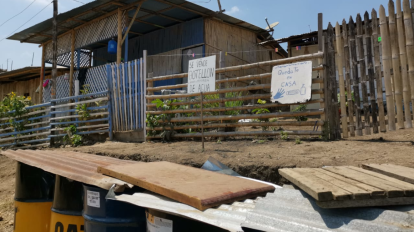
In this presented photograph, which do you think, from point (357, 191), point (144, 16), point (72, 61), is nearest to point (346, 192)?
point (357, 191)

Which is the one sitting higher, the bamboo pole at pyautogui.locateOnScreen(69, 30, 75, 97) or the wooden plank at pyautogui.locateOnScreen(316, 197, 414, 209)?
the bamboo pole at pyautogui.locateOnScreen(69, 30, 75, 97)

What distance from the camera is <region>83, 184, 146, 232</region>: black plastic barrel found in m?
2.70

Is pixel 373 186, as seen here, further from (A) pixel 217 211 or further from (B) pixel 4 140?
(B) pixel 4 140

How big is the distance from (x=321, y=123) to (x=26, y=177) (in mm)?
4522

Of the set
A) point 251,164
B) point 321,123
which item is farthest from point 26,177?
point 321,123

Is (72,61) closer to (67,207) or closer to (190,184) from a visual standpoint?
(67,207)

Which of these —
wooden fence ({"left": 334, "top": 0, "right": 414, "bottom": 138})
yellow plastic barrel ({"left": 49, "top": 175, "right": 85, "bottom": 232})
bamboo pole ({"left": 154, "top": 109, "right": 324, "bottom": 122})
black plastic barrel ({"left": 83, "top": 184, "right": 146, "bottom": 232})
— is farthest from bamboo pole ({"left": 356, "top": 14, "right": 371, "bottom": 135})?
yellow plastic barrel ({"left": 49, "top": 175, "right": 85, "bottom": 232})

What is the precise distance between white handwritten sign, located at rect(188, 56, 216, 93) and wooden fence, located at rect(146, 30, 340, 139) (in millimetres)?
312

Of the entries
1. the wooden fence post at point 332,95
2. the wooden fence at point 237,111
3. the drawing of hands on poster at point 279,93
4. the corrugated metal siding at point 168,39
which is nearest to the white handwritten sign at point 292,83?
the drawing of hands on poster at point 279,93

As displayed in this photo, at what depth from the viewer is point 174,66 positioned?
13.2 meters

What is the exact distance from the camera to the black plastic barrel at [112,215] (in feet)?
8.86

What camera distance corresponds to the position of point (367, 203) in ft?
5.53

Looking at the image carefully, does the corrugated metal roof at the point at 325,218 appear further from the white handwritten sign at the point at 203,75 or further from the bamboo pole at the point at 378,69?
the white handwritten sign at the point at 203,75

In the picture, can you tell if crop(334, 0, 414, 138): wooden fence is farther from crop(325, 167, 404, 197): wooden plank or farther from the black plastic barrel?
the black plastic barrel
